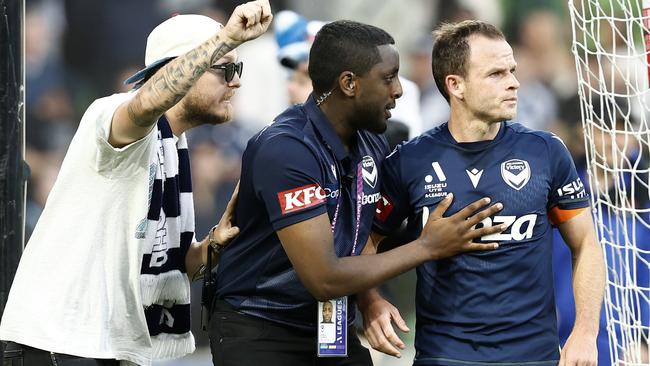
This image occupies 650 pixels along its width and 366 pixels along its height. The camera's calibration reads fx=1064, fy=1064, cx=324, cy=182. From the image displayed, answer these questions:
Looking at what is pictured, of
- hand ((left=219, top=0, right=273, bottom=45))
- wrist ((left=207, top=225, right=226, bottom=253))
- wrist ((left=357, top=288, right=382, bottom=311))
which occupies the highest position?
hand ((left=219, top=0, right=273, bottom=45))

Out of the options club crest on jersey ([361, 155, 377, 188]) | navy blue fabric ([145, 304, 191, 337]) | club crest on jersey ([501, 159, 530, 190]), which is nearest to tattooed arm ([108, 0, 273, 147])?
club crest on jersey ([361, 155, 377, 188])

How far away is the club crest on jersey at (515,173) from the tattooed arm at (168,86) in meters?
0.98

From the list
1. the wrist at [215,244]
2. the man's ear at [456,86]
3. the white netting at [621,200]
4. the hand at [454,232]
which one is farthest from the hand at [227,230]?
the white netting at [621,200]

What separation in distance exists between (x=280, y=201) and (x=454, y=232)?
569 mm

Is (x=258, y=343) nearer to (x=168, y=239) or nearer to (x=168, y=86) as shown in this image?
(x=168, y=239)

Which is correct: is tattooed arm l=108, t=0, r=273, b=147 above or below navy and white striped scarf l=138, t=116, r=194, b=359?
above

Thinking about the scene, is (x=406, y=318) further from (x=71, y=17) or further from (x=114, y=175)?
(x=114, y=175)

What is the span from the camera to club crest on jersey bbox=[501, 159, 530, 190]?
3578 mm

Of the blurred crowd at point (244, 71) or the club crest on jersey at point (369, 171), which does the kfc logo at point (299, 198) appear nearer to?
the club crest on jersey at point (369, 171)

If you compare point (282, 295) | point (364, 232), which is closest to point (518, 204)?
point (364, 232)

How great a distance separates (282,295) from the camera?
3.56m

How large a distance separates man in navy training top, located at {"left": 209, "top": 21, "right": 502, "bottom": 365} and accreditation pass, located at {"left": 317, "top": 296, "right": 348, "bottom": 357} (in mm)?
12

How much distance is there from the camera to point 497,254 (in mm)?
3537

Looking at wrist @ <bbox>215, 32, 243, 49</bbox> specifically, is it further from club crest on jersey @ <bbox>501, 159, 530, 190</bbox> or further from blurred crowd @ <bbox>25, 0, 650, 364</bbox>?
blurred crowd @ <bbox>25, 0, 650, 364</bbox>
